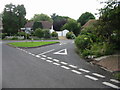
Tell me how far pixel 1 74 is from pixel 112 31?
549 cm

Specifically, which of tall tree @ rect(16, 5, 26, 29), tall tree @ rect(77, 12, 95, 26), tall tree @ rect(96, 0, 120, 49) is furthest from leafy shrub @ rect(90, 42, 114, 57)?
tall tree @ rect(77, 12, 95, 26)

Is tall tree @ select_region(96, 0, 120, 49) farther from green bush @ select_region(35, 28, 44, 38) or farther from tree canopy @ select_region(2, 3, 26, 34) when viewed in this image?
tree canopy @ select_region(2, 3, 26, 34)

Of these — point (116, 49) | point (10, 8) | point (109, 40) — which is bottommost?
point (116, 49)

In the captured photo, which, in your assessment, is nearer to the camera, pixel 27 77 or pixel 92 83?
pixel 92 83

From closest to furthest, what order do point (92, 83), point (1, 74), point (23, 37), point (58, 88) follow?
1. point (58, 88)
2. point (92, 83)
3. point (1, 74)
4. point (23, 37)

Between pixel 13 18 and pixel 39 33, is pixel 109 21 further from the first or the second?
pixel 13 18

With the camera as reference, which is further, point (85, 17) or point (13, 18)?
point (85, 17)

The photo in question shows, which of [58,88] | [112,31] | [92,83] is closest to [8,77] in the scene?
[58,88]

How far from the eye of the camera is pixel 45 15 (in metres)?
80.7

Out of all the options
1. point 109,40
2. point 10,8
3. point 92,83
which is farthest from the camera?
point 10,8

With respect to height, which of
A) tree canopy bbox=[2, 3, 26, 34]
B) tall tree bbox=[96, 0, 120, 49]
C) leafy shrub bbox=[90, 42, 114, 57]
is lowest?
leafy shrub bbox=[90, 42, 114, 57]

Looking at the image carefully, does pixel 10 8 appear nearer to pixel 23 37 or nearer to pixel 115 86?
pixel 23 37

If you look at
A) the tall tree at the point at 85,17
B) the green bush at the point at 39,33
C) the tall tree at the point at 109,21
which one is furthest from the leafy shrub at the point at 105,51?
the tall tree at the point at 85,17

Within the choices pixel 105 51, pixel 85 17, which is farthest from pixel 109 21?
pixel 85 17
